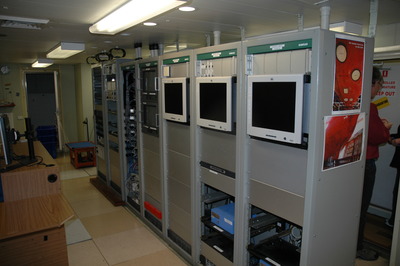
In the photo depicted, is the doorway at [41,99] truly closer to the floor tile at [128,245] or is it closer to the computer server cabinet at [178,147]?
the floor tile at [128,245]

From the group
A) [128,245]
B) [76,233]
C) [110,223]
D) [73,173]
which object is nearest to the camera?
[128,245]

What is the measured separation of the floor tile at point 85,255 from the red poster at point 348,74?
2.82 meters

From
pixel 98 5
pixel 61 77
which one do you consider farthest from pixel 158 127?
pixel 61 77

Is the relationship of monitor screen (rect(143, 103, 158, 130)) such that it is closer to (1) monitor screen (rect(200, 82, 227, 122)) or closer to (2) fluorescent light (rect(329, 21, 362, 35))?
(1) monitor screen (rect(200, 82, 227, 122))

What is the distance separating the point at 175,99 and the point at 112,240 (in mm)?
1977

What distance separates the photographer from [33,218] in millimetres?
2260

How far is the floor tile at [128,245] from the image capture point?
3396mm

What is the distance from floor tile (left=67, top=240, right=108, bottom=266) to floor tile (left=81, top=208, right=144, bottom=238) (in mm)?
257

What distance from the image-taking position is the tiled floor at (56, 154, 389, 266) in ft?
10.8

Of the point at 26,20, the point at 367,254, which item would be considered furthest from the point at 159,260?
the point at 26,20

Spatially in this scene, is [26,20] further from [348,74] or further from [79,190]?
[79,190]

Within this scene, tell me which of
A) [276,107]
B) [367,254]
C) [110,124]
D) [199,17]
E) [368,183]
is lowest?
[367,254]

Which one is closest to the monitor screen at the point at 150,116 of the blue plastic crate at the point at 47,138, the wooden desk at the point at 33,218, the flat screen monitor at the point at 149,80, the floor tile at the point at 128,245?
the flat screen monitor at the point at 149,80

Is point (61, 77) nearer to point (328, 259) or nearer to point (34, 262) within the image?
point (34, 262)
